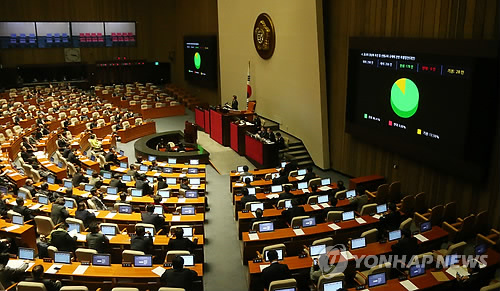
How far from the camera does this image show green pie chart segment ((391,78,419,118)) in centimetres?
1136

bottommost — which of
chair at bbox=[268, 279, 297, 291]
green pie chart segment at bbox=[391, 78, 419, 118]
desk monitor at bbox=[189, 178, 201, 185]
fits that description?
desk monitor at bbox=[189, 178, 201, 185]

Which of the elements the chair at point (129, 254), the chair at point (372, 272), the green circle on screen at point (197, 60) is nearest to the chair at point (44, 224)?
the chair at point (129, 254)

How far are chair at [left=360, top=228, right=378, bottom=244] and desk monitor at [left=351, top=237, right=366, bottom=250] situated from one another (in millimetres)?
188

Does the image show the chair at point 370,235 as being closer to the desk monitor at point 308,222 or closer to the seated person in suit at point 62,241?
the desk monitor at point 308,222

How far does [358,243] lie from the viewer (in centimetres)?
830

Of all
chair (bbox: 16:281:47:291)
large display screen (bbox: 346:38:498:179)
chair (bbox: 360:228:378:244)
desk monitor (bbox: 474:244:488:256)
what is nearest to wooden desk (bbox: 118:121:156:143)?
large display screen (bbox: 346:38:498:179)

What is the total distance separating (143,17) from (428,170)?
26470 mm

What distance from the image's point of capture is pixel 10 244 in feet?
29.6

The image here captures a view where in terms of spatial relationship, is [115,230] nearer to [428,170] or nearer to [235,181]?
[235,181]

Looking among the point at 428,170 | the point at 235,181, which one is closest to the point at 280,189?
the point at 235,181

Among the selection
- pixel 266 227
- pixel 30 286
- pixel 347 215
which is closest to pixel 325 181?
pixel 347 215

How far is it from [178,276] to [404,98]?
309 inches

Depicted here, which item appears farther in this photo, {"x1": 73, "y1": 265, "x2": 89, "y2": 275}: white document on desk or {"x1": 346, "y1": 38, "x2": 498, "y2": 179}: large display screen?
{"x1": 346, "y1": 38, "x2": 498, "y2": 179}: large display screen

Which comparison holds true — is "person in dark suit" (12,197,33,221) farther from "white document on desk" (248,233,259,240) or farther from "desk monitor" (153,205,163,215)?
"white document on desk" (248,233,259,240)
